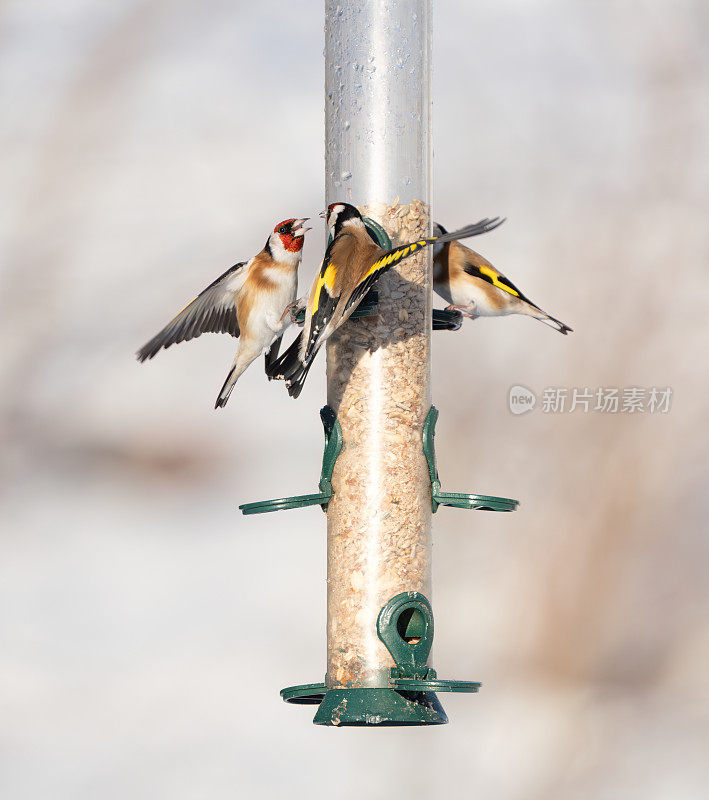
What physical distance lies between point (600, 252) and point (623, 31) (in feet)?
5.33

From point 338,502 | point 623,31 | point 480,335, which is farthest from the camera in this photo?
point 623,31

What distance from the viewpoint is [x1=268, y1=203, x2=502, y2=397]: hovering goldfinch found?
11.9 feet

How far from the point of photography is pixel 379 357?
3996 millimetres

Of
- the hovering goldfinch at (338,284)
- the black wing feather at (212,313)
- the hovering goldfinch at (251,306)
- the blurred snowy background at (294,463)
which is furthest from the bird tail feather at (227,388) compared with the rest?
the blurred snowy background at (294,463)

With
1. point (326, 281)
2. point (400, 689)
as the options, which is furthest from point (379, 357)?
point (400, 689)

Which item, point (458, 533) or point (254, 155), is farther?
point (254, 155)

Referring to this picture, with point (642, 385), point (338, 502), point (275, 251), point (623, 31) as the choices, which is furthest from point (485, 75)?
point (338, 502)

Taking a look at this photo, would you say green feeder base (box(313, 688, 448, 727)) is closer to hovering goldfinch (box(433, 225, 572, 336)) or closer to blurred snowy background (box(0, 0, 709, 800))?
hovering goldfinch (box(433, 225, 572, 336))

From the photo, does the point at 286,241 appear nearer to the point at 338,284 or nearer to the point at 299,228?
the point at 299,228

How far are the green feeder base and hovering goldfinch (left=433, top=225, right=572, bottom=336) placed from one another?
1271 mm

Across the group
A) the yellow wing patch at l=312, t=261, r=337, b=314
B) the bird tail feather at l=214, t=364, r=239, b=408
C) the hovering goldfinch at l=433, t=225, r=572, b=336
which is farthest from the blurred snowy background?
the yellow wing patch at l=312, t=261, r=337, b=314

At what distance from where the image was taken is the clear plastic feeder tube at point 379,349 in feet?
12.6

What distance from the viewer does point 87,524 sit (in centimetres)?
839

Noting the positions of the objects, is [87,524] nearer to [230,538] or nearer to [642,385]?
[230,538]
